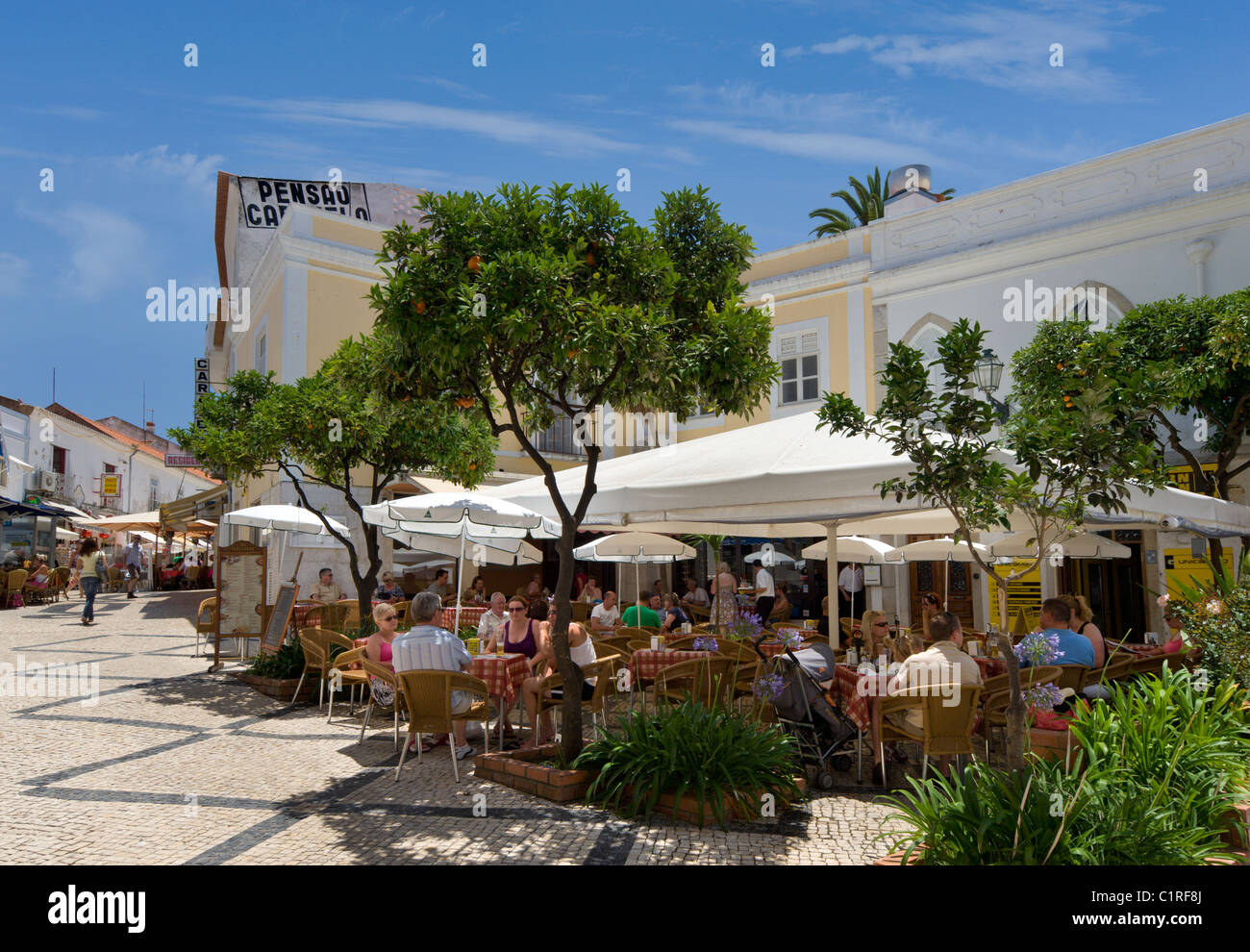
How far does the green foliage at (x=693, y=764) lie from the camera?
17.6 feet

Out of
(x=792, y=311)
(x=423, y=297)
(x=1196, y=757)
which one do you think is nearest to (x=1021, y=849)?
(x=1196, y=757)

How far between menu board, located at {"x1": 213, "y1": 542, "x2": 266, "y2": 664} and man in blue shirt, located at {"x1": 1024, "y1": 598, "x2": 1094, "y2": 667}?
31.1 ft

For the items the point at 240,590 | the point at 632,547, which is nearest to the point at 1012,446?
the point at 632,547

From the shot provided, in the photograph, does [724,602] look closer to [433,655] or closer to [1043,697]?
[433,655]

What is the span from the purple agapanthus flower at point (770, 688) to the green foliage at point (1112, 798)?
2.00 metres

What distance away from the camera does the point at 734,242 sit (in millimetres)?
6785

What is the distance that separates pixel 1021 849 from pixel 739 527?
317 inches

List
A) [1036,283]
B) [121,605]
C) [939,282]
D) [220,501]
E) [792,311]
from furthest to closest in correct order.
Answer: [220,501], [121,605], [792,311], [939,282], [1036,283]

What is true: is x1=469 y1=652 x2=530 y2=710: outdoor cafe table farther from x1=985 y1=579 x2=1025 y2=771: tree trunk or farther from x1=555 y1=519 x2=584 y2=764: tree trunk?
x1=985 y1=579 x2=1025 y2=771: tree trunk

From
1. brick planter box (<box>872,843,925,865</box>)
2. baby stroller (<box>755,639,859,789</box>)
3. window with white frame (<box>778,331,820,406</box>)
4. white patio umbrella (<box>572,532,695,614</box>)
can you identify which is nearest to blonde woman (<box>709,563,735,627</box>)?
white patio umbrella (<box>572,532,695,614</box>)

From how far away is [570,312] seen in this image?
565cm

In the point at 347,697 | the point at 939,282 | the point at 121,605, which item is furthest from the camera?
the point at 121,605

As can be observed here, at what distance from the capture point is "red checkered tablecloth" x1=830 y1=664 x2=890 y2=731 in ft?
20.4

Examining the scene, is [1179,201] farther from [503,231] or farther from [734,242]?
[503,231]
